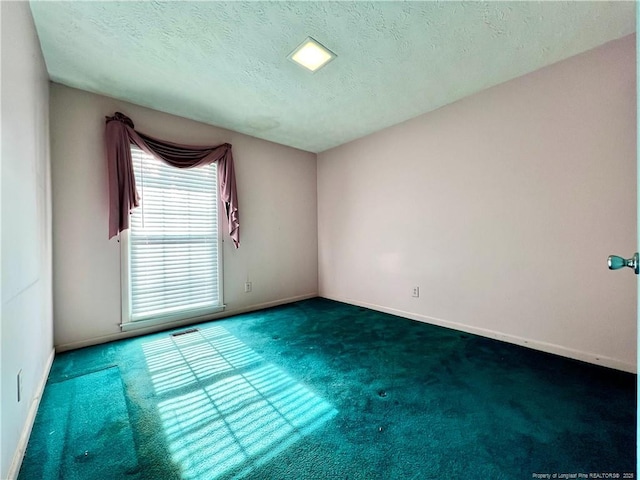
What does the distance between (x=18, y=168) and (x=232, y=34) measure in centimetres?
150

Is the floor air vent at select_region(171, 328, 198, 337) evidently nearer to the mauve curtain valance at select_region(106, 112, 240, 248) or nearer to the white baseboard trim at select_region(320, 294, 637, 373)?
the mauve curtain valance at select_region(106, 112, 240, 248)

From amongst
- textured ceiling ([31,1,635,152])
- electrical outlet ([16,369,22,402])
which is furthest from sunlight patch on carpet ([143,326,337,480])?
textured ceiling ([31,1,635,152])

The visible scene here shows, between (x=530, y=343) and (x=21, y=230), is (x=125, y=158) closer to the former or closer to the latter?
(x=21, y=230)

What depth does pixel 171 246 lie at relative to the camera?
3012mm

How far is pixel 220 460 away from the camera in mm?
1226

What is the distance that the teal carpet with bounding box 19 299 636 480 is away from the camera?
1.19 meters

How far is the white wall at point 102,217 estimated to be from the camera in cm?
242

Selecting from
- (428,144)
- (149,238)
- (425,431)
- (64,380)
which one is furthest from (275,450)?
(428,144)

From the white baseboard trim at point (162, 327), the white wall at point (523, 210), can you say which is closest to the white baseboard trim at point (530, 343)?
the white wall at point (523, 210)

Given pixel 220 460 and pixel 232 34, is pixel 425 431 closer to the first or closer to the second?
pixel 220 460

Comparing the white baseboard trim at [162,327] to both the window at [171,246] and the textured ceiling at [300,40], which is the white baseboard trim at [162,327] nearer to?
the window at [171,246]

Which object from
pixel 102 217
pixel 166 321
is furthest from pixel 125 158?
pixel 166 321

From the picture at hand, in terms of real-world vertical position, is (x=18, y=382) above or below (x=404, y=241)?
below

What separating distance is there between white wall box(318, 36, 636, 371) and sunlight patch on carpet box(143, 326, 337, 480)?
1967 mm
